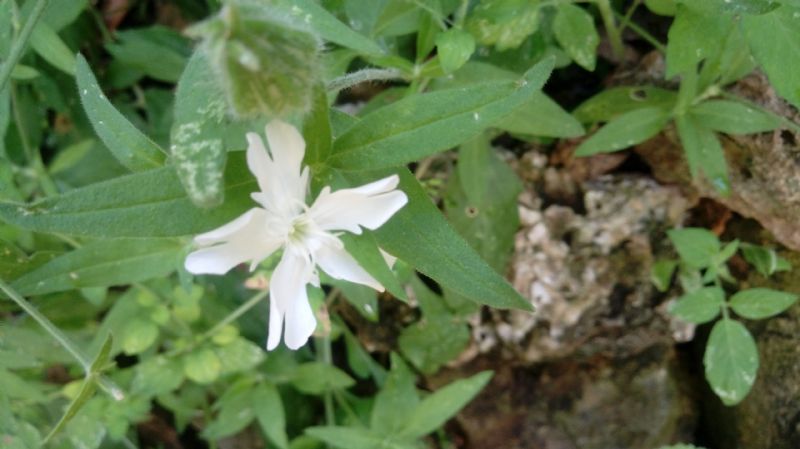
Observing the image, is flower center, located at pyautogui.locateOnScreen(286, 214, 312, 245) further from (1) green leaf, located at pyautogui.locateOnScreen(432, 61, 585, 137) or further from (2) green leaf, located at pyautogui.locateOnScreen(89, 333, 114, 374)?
(1) green leaf, located at pyautogui.locateOnScreen(432, 61, 585, 137)

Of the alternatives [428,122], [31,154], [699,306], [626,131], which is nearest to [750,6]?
Result: [626,131]

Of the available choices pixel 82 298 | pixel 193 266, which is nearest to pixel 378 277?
pixel 193 266

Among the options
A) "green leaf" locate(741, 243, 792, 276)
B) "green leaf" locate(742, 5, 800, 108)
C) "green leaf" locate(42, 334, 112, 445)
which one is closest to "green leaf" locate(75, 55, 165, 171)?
"green leaf" locate(42, 334, 112, 445)

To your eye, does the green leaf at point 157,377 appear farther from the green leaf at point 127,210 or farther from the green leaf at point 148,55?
the green leaf at point 127,210

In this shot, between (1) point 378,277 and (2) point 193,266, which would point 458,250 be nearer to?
(1) point 378,277

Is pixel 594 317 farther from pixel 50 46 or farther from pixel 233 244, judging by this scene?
pixel 50 46

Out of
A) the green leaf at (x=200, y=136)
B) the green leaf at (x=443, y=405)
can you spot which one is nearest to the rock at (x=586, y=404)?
the green leaf at (x=443, y=405)
